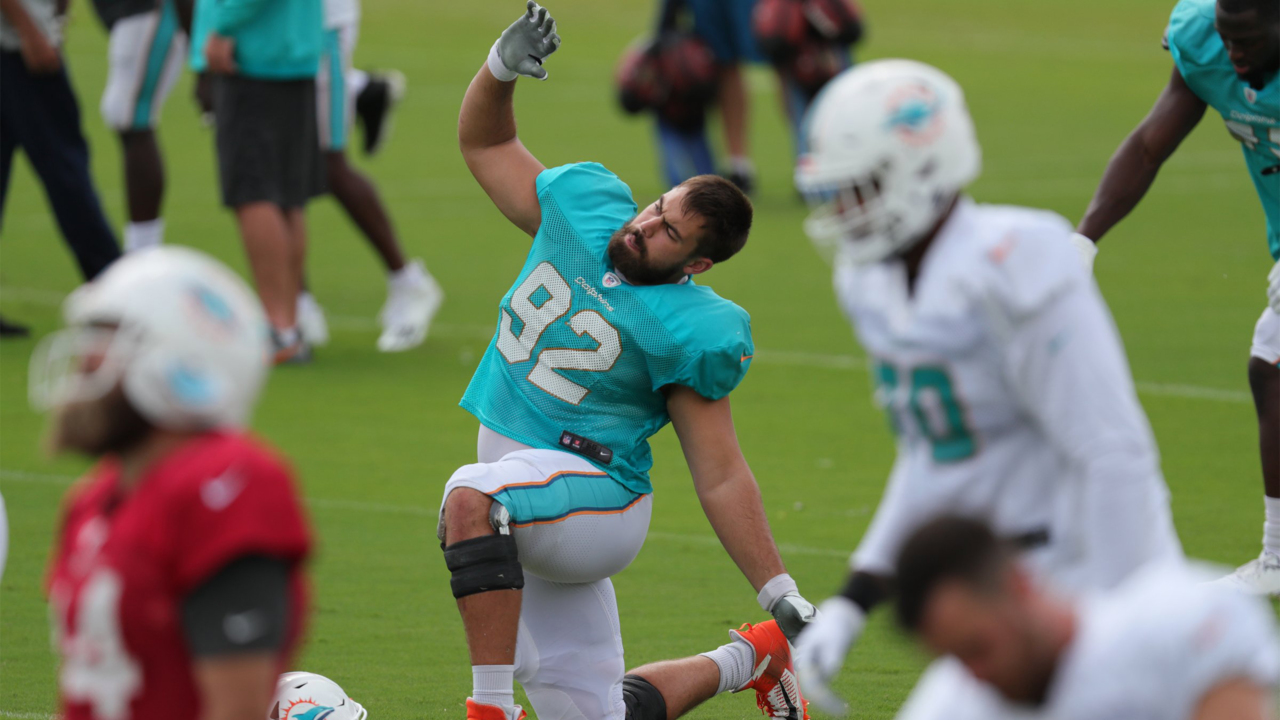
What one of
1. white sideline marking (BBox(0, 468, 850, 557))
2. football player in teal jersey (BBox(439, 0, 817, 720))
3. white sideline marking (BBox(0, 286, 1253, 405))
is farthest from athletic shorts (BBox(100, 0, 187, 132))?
football player in teal jersey (BBox(439, 0, 817, 720))

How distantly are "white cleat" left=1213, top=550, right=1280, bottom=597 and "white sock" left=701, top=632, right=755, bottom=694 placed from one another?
170 centimetres

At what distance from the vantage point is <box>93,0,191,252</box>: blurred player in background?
9289 millimetres

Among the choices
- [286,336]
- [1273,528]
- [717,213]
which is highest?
[717,213]

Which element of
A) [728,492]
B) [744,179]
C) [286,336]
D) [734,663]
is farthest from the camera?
[744,179]

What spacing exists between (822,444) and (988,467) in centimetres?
466

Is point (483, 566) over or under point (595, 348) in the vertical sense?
under

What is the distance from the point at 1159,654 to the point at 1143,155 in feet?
11.9

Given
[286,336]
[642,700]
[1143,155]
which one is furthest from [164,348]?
[286,336]

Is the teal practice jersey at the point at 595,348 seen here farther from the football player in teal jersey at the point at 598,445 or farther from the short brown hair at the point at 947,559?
the short brown hair at the point at 947,559

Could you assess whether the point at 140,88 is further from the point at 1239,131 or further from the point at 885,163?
the point at 885,163

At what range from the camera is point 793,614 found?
4.35 m

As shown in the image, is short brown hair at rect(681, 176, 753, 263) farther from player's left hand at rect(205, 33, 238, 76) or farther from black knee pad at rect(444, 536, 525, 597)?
player's left hand at rect(205, 33, 238, 76)

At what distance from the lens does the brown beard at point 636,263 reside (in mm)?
4520

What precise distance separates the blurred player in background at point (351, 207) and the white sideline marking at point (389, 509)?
229 cm
